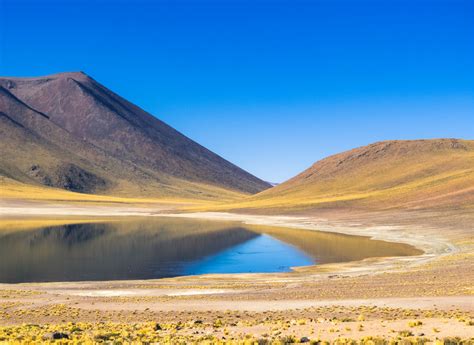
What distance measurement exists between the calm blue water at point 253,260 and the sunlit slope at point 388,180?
48.9 m

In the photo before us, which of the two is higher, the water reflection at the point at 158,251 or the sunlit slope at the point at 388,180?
the sunlit slope at the point at 388,180

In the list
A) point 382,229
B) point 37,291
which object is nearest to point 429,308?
point 37,291

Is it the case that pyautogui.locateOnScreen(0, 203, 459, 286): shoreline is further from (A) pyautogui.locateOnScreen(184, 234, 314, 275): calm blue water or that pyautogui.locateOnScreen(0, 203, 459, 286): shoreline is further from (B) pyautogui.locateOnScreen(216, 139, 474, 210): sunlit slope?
(B) pyautogui.locateOnScreen(216, 139, 474, 210): sunlit slope

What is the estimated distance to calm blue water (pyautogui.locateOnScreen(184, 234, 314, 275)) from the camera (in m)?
51.8

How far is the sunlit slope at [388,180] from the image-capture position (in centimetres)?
11819

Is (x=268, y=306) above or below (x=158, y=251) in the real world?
below

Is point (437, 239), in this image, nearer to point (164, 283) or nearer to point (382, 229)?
point (382, 229)

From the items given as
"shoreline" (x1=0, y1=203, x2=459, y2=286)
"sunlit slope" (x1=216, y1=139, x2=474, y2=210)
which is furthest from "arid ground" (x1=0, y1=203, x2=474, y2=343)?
"sunlit slope" (x1=216, y1=139, x2=474, y2=210)

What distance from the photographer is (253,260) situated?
57969mm

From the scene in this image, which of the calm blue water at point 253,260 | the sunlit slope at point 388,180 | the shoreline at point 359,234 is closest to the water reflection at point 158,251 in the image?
the calm blue water at point 253,260

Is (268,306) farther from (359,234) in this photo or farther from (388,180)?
(388,180)

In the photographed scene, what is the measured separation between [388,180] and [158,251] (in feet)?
345

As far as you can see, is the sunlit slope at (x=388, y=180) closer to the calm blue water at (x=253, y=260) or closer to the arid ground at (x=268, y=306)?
the calm blue water at (x=253, y=260)

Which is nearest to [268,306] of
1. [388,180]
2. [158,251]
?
[158,251]
